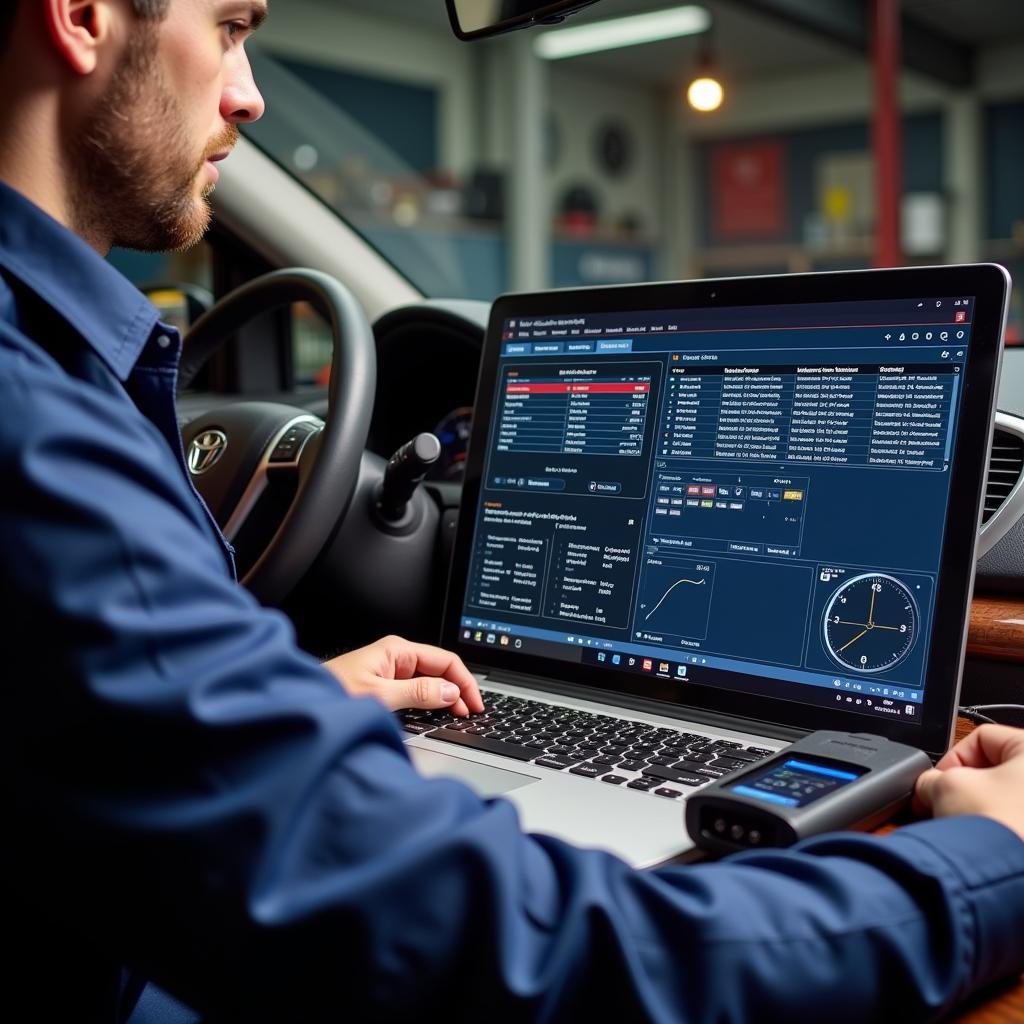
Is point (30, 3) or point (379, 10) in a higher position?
point (379, 10)

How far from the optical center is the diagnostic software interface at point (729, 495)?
84cm

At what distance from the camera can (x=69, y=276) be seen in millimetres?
612

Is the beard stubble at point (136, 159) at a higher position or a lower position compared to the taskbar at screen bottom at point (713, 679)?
higher

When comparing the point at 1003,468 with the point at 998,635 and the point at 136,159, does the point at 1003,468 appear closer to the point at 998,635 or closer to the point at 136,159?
the point at 998,635

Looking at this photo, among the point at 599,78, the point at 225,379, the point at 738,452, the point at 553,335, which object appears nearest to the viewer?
the point at 738,452

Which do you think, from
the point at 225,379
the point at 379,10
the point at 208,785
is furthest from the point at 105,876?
the point at 379,10

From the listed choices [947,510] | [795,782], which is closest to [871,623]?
[947,510]

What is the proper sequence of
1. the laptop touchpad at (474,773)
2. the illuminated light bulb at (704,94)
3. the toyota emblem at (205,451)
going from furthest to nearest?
1. the illuminated light bulb at (704,94)
2. the toyota emblem at (205,451)
3. the laptop touchpad at (474,773)

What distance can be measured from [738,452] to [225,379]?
4.02ft

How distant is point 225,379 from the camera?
6.43 ft

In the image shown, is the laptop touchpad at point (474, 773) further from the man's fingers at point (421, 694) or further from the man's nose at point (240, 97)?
the man's nose at point (240, 97)

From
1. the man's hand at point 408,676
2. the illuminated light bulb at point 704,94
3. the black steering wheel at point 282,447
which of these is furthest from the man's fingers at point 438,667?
the illuminated light bulb at point 704,94

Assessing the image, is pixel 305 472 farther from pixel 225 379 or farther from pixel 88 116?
pixel 225 379

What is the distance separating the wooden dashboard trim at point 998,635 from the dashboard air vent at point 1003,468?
107mm
